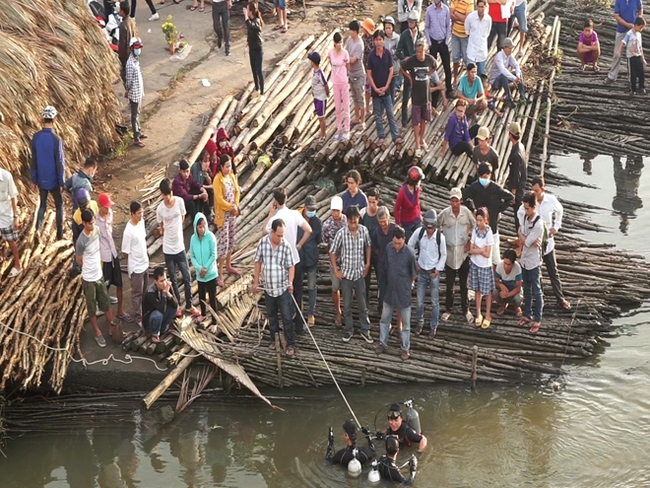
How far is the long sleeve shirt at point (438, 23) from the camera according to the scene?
18.9 metres

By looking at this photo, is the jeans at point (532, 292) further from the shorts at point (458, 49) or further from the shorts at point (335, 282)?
the shorts at point (458, 49)

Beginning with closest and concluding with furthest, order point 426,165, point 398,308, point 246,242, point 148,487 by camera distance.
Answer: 1. point 148,487
2. point 398,308
3. point 246,242
4. point 426,165

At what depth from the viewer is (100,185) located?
17672 millimetres

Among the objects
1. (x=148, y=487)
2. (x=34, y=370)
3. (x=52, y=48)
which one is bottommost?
(x=148, y=487)

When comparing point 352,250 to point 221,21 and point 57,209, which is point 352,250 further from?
point 221,21

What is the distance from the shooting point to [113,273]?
47.0 feet

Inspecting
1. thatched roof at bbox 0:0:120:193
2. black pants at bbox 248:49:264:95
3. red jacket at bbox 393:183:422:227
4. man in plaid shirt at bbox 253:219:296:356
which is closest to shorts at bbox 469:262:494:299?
red jacket at bbox 393:183:422:227

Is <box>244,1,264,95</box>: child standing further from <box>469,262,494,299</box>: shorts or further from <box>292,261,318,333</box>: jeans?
<box>469,262,494,299</box>: shorts

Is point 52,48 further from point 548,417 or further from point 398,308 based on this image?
point 548,417

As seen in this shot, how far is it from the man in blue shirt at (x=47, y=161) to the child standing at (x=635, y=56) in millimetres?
11831

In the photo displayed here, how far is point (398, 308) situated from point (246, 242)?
3268mm

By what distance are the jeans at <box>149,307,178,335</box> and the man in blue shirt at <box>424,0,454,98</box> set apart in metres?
7.98

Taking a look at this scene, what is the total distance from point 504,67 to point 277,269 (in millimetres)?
8066

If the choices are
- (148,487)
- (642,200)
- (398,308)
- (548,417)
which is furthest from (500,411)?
(642,200)
